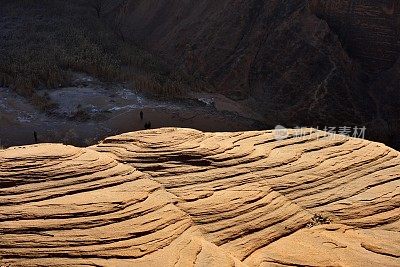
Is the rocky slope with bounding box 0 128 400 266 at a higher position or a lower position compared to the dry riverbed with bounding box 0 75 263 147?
higher

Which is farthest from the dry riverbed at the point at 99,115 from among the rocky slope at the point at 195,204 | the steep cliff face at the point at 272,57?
the rocky slope at the point at 195,204

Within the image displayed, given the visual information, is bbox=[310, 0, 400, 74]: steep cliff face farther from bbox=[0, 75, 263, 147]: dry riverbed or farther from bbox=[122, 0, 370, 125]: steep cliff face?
bbox=[0, 75, 263, 147]: dry riverbed

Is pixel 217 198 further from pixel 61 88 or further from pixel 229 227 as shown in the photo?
pixel 61 88

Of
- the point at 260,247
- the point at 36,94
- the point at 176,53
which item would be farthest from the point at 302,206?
the point at 176,53

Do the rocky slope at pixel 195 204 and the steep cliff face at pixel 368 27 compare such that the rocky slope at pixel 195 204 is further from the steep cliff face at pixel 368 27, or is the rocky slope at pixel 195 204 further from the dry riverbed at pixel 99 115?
the steep cliff face at pixel 368 27

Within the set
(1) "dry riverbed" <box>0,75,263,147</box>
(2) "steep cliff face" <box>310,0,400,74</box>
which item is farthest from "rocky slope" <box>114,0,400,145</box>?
(1) "dry riverbed" <box>0,75,263,147</box>

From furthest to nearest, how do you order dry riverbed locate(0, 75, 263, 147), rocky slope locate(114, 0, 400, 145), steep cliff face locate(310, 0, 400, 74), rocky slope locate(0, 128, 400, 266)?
steep cliff face locate(310, 0, 400, 74) → rocky slope locate(114, 0, 400, 145) → dry riverbed locate(0, 75, 263, 147) → rocky slope locate(0, 128, 400, 266)
